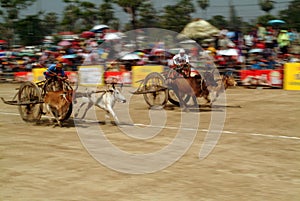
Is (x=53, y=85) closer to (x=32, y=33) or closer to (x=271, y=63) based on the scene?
(x=271, y=63)

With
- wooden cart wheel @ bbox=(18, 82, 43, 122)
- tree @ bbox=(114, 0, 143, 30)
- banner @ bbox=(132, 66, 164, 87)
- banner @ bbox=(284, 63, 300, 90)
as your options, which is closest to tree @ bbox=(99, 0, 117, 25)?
tree @ bbox=(114, 0, 143, 30)

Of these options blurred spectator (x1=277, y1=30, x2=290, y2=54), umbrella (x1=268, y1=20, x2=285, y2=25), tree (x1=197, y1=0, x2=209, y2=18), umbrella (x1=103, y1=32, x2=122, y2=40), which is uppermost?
tree (x1=197, y1=0, x2=209, y2=18)

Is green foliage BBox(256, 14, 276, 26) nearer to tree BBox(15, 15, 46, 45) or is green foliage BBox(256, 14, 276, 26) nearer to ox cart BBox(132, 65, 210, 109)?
ox cart BBox(132, 65, 210, 109)

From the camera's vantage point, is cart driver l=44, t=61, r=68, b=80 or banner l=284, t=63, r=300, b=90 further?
banner l=284, t=63, r=300, b=90

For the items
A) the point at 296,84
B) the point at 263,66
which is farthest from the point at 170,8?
the point at 296,84

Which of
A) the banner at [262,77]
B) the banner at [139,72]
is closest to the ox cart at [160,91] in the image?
the banner at [262,77]

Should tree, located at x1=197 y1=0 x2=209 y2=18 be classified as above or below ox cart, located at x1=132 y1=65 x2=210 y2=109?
above

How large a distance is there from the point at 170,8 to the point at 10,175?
21.1m

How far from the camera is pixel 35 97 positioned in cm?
1318

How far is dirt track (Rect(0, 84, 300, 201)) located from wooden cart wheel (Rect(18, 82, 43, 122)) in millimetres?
299

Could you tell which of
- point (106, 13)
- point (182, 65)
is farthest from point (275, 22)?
point (106, 13)

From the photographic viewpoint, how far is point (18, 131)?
12391 mm

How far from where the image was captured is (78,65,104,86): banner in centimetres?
2678

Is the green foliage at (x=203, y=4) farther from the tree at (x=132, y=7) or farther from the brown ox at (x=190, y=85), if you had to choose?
the brown ox at (x=190, y=85)
